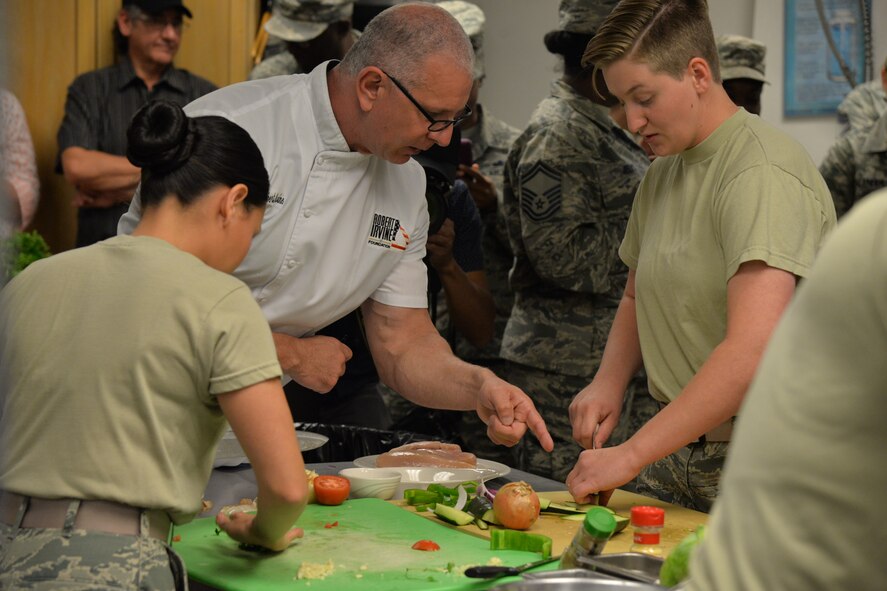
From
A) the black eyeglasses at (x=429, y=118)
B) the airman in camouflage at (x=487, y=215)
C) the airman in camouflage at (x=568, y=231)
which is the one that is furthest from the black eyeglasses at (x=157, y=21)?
the black eyeglasses at (x=429, y=118)

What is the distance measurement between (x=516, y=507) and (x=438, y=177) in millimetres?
1388

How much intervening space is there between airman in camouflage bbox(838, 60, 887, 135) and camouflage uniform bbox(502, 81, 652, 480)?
1.32 meters

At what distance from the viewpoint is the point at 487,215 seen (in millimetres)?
3828

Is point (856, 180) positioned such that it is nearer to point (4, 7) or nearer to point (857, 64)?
point (857, 64)

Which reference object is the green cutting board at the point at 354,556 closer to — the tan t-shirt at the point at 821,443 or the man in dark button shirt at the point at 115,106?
the tan t-shirt at the point at 821,443

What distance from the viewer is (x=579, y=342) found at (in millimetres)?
3277

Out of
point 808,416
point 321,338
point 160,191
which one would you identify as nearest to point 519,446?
point 321,338

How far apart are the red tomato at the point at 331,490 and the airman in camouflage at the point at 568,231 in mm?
1353

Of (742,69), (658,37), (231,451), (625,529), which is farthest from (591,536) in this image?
(742,69)

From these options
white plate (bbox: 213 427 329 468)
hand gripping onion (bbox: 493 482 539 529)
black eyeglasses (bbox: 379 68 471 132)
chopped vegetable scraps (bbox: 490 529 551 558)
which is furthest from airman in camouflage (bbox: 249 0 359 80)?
chopped vegetable scraps (bbox: 490 529 551 558)

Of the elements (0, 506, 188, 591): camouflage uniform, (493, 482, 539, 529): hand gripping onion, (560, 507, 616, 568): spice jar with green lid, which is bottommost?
(493, 482, 539, 529): hand gripping onion

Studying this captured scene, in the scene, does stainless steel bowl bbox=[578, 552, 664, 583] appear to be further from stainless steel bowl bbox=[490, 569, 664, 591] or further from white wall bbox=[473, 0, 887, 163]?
white wall bbox=[473, 0, 887, 163]

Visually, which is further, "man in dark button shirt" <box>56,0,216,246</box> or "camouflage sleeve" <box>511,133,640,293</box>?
"man in dark button shirt" <box>56,0,216,246</box>

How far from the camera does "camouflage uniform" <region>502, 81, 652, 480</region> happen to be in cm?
318
